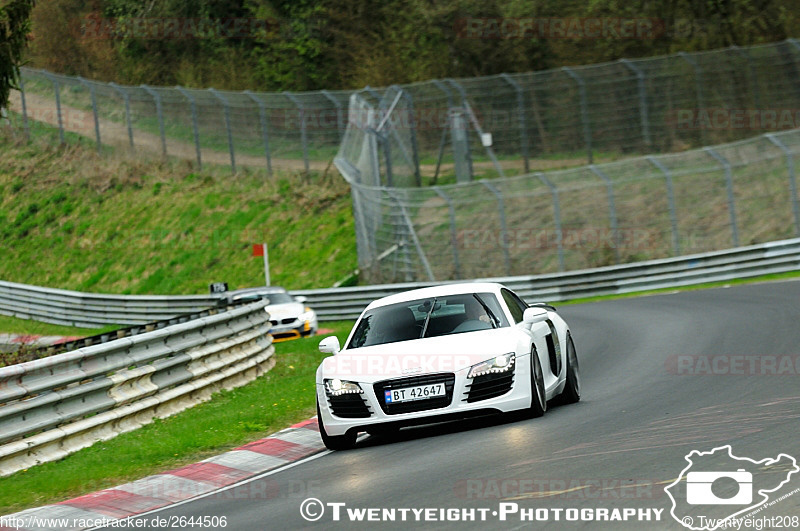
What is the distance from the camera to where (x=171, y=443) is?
11.6m

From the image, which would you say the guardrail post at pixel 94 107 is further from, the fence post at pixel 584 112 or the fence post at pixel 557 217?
the fence post at pixel 557 217

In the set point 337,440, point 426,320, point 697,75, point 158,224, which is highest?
point 697,75

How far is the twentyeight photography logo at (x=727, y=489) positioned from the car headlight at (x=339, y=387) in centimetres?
329

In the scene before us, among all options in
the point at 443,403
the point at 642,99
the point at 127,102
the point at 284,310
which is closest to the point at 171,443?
the point at 443,403

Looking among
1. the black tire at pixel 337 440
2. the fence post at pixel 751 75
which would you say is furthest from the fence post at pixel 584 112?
the black tire at pixel 337 440

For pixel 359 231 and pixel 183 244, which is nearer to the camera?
pixel 359 231

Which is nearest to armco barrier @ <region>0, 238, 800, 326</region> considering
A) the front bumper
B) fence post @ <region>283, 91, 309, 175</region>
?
fence post @ <region>283, 91, 309, 175</region>

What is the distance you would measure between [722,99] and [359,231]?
495 inches

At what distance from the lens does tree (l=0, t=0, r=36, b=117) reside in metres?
16.3

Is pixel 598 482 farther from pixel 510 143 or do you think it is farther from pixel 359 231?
pixel 510 143

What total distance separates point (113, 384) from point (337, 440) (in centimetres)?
325

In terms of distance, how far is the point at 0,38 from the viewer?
1644 cm

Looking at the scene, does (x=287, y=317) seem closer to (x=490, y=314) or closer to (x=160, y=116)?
(x=490, y=314)

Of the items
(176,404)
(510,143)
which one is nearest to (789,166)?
(510,143)
